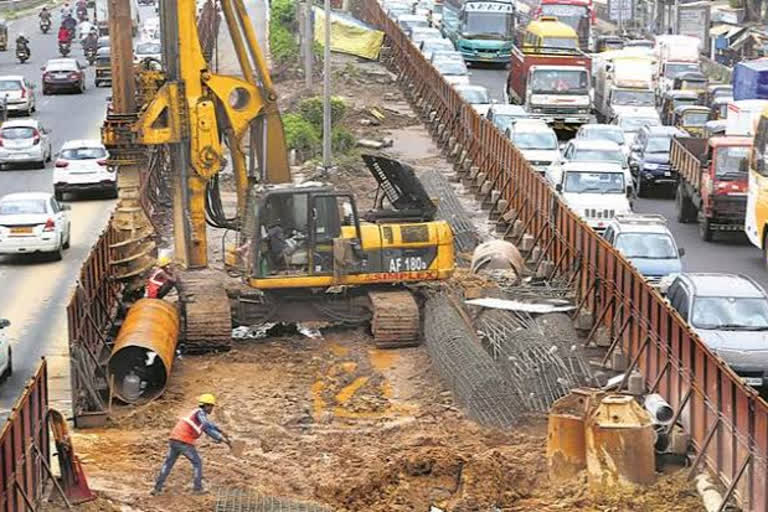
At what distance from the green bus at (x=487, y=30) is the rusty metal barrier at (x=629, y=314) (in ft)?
71.7

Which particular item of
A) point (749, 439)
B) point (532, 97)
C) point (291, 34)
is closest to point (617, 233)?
point (749, 439)

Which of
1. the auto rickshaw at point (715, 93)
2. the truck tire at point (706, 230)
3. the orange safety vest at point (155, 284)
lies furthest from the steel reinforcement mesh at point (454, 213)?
the auto rickshaw at point (715, 93)

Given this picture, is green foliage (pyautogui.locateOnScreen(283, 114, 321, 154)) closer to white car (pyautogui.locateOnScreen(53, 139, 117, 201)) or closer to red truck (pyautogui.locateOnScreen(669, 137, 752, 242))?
white car (pyautogui.locateOnScreen(53, 139, 117, 201))

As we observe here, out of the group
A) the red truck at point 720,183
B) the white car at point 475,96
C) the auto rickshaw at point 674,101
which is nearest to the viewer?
the red truck at point 720,183

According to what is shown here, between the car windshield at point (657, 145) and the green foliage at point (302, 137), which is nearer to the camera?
the car windshield at point (657, 145)

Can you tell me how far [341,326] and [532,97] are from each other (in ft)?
88.5

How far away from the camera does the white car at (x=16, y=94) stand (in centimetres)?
5959

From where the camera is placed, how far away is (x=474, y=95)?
55188 millimetres

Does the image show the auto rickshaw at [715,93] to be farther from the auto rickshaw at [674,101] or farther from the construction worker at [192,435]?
the construction worker at [192,435]

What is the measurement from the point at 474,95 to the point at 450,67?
707 cm

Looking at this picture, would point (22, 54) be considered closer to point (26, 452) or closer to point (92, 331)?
point (92, 331)

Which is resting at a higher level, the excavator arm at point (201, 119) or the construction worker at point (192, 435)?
the excavator arm at point (201, 119)

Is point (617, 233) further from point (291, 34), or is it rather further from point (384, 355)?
point (291, 34)

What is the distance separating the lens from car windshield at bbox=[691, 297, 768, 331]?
25.8 metres
